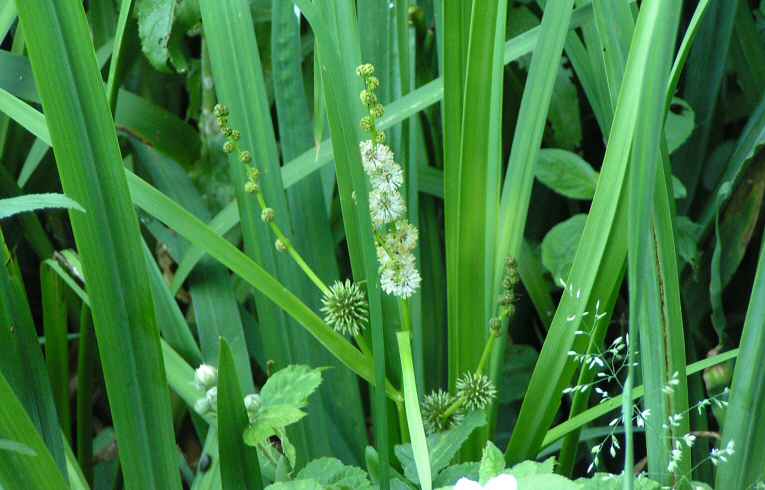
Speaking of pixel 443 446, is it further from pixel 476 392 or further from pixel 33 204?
pixel 33 204

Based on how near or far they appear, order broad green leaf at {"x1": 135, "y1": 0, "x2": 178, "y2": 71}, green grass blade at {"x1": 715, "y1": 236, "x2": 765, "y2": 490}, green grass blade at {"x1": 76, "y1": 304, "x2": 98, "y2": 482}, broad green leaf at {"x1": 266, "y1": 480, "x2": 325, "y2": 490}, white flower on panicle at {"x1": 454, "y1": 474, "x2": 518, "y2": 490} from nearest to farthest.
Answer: white flower on panicle at {"x1": 454, "y1": 474, "x2": 518, "y2": 490}
broad green leaf at {"x1": 266, "y1": 480, "x2": 325, "y2": 490}
green grass blade at {"x1": 715, "y1": 236, "x2": 765, "y2": 490}
broad green leaf at {"x1": 135, "y1": 0, "x2": 178, "y2": 71}
green grass blade at {"x1": 76, "y1": 304, "x2": 98, "y2": 482}

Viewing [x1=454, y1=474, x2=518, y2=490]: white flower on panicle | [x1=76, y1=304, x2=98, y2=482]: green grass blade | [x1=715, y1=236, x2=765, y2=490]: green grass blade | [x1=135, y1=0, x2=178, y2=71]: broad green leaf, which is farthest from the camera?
[x1=76, y1=304, x2=98, y2=482]: green grass blade

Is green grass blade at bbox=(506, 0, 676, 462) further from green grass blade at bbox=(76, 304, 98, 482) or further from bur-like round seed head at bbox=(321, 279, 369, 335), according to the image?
green grass blade at bbox=(76, 304, 98, 482)

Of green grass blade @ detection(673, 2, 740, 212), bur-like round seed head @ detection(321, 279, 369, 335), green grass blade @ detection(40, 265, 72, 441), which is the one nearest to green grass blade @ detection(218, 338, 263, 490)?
bur-like round seed head @ detection(321, 279, 369, 335)

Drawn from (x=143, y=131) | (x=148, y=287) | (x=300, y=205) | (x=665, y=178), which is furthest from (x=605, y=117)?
(x=143, y=131)

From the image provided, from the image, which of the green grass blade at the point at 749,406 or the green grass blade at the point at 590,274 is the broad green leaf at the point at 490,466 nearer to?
the green grass blade at the point at 590,274

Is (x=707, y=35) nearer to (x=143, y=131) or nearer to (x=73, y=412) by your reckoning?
(x=143, y=131)

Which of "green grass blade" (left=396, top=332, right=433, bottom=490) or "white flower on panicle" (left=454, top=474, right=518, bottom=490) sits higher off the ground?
"green grass blade" (left=396, top=332, right=433, bottom=490)

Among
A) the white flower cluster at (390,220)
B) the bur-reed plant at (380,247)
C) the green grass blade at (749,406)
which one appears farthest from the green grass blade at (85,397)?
the green grass blade at (749,406)
